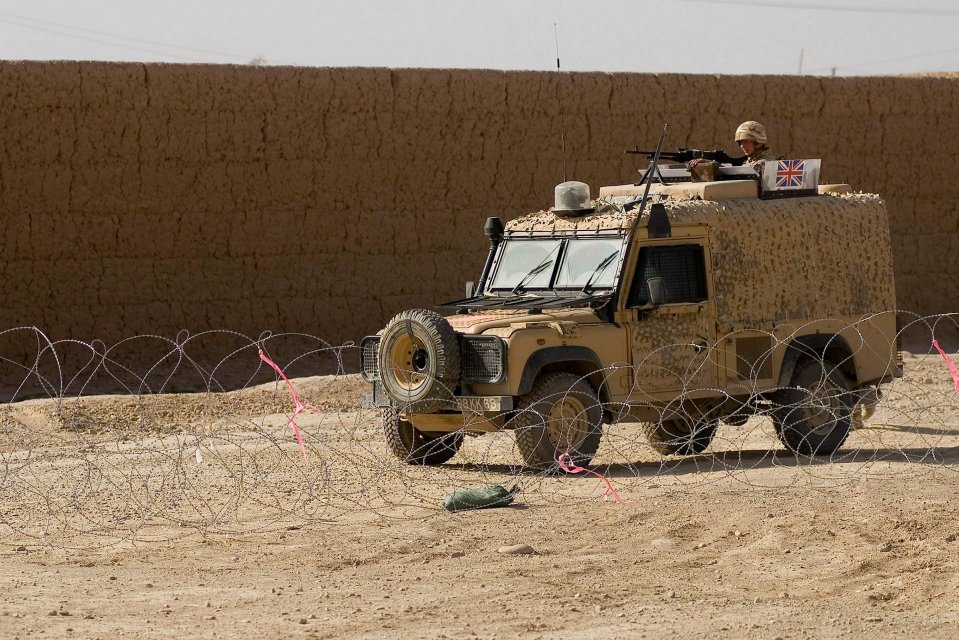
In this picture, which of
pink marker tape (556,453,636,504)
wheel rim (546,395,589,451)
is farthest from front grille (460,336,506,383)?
pink marker tape (556,453,636,504)

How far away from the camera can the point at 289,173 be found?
18.1 metres

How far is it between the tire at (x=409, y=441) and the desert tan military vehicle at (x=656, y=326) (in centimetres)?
1

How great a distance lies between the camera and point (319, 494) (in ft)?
32.6

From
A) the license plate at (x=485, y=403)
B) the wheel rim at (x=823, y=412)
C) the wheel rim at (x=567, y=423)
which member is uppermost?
the license plate at (x=485, y=403)

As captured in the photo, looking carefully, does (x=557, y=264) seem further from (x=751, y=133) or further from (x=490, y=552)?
(x=490, y=552)

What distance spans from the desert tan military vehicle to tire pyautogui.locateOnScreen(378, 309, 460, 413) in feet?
0.03

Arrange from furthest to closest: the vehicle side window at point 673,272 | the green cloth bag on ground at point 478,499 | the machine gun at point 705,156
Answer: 1. the machine gun at point 705,156
2. the vehicle side window at point 673,272
3. the green cloth bag on ground at point 478,499

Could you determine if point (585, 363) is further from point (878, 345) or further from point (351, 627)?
point (351, 627)

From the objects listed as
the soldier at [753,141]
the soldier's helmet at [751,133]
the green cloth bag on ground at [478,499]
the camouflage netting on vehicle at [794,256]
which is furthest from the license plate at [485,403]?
the soldier's helmet at [751,133]

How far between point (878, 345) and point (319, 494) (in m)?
4.87

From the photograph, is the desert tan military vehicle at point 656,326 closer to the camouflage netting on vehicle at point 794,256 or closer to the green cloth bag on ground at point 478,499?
the camouflage netting on vehicle at point 794,256

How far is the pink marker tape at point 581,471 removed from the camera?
31.4ft

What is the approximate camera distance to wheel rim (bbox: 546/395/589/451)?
34.6ft

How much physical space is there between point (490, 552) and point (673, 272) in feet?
12.1
